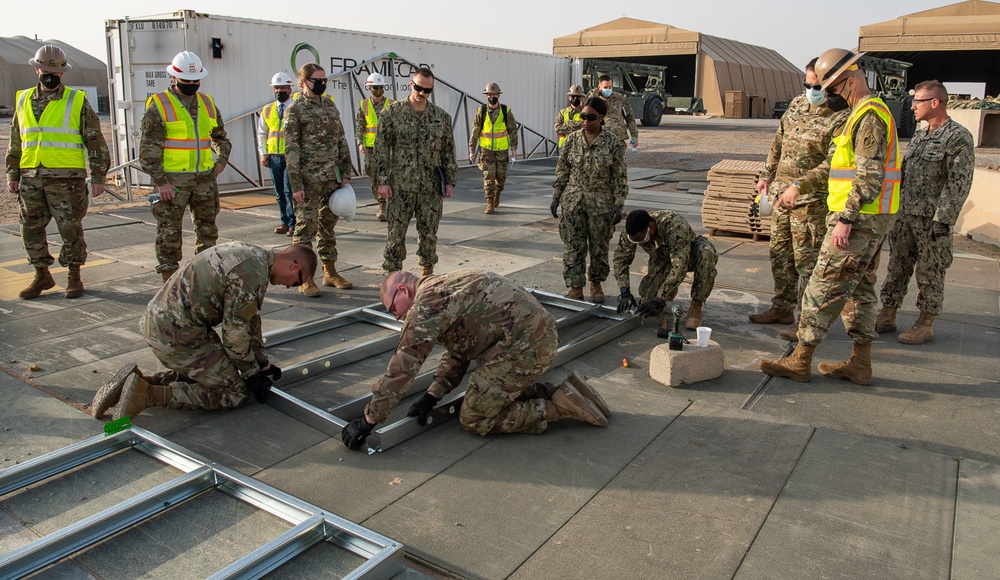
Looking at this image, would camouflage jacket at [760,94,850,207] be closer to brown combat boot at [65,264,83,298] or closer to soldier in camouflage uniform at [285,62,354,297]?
soldier in camouflage uniform at [285,62,354,297]

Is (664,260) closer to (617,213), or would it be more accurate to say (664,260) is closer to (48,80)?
(617,213)

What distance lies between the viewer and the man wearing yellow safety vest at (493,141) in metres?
11.5

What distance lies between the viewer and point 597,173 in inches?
263

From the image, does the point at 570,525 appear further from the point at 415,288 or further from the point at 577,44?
the point at 577,44

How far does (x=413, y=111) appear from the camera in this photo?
692cm

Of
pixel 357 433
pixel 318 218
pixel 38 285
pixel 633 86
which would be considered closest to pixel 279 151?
pixel 318 218

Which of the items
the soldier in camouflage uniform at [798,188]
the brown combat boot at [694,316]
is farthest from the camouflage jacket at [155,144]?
the soldier in camouflage uniform at [798,188]

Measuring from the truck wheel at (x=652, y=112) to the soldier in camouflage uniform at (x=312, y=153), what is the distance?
26922mm

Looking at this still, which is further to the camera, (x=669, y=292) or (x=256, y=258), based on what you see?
(x=669, y=292)

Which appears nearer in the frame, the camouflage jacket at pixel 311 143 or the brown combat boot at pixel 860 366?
the brown combat boot at pixel 860 366

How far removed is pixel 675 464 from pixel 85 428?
10.6ft

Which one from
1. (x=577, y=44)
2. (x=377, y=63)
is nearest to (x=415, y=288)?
(x=377, y=63)

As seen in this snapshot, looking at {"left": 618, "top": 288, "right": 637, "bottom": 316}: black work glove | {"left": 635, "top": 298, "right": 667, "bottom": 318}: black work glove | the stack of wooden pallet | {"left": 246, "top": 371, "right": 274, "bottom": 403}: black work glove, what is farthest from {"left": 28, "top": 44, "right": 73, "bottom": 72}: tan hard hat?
the stack of wooden pallet

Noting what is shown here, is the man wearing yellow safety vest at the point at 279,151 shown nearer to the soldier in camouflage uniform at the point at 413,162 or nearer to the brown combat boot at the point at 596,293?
the soldier in camouflage uniform at the point at 413,162
